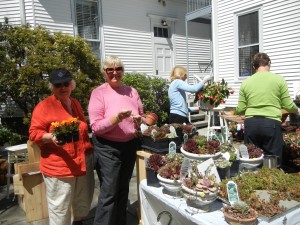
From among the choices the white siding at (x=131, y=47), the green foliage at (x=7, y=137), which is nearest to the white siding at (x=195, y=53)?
the white siding at (x=131, y=47)

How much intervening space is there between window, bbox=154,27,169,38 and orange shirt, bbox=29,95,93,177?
9781mm

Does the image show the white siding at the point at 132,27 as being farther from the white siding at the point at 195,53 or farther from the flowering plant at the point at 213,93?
the flowering plant at the point at 213,93

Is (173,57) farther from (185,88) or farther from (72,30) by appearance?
(185,88)

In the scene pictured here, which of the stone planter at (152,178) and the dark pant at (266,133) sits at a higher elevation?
the dark pant at (266,133)

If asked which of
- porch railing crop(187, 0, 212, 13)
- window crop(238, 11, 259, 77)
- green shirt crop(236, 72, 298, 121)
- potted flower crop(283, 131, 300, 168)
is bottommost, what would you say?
potted flower crop(283, 131, 300, 168)

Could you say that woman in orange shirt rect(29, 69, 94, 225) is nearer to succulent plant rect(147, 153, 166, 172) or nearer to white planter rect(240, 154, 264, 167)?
succulent plant rect(147, 153, 166, 172)

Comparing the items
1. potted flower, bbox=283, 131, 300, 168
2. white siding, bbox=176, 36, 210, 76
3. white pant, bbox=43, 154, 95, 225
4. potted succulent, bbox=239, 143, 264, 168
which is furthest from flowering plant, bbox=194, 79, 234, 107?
white siding, bbox=176, 36, 210, 76

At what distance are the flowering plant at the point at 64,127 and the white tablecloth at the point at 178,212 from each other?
31.8 inches

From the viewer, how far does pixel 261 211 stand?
1.75 metres

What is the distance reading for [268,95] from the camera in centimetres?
302

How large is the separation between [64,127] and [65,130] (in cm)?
3

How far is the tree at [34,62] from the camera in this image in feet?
22.4

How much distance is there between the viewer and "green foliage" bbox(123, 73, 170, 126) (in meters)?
8.97

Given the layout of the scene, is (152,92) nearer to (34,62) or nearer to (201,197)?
(34,62)
